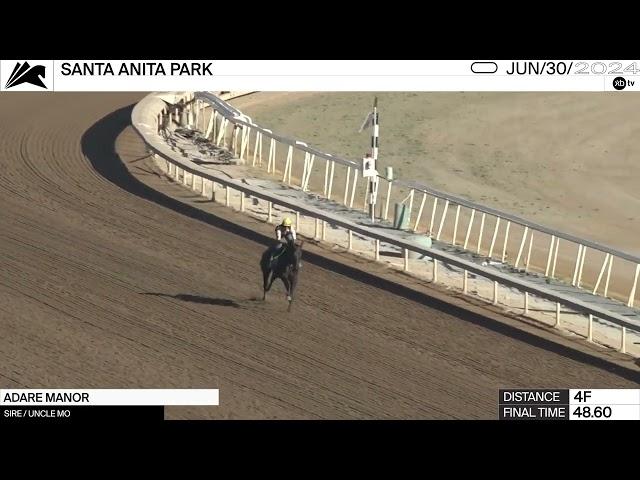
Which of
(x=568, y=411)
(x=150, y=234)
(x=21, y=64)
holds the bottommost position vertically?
(x=568, y=411)

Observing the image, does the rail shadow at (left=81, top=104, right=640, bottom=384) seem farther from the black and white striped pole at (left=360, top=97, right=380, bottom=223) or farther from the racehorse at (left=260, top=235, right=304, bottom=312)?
the black and white striped pole at (left=360, top=97, right=380, bottom=223)

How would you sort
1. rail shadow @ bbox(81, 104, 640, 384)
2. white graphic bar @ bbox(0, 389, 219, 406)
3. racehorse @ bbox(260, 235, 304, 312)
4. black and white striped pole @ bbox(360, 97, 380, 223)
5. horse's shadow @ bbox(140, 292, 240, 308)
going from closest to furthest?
white graphic bar @ bbox(0, 389, 219, 406)
rail shadow @ bbox(81, 104, 640, 384)
racehorse @ bbox(260, 235, 304, 312)
horse's shadow @ bbox(140, 292, 240, 308)
black and white striped pole @ bbox(360, 97, 380, 223)

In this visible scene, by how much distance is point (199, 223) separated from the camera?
733 inches

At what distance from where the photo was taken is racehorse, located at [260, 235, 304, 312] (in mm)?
16250

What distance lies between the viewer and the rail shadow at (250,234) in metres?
16.1

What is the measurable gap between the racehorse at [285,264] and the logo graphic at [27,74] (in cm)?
466

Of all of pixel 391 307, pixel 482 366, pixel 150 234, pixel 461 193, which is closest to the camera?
pixel 482 366

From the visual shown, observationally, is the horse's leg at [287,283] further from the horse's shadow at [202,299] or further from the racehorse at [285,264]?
the horse's shadow at [202,299]

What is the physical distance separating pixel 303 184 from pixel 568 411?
6.98 meters

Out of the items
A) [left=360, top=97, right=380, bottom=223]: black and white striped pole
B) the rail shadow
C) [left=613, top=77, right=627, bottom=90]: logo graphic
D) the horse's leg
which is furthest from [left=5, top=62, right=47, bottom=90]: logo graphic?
[left=613, top=77, right=627, bottom=90]: logo graphic

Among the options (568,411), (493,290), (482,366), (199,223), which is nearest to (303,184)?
(199,223)

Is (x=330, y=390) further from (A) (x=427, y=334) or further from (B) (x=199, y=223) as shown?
(B) (x=199, y=223)

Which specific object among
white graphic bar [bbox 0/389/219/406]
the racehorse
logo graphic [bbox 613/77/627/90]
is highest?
logo graphic [bbox 613/77/627/90]

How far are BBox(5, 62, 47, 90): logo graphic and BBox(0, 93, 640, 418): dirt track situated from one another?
4.46 ft
